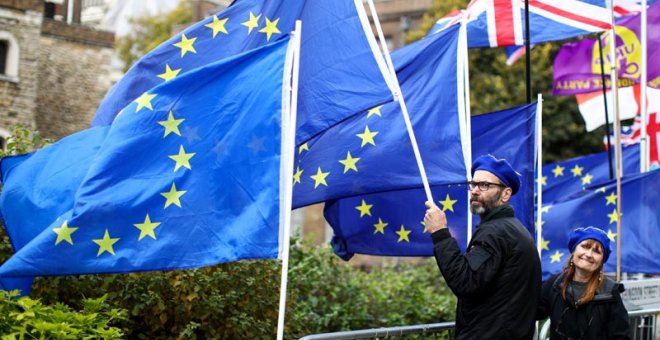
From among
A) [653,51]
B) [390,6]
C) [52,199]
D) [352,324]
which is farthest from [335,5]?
[390,6]

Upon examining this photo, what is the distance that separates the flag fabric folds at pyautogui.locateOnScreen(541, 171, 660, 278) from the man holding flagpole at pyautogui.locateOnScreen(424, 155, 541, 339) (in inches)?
216

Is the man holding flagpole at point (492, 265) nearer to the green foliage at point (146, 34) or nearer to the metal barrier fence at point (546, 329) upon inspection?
the metal barrier fence at point (546, 329)

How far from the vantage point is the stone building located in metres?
36.0

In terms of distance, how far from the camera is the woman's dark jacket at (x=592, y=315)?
6512 mm

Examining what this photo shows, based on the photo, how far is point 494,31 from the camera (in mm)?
11062

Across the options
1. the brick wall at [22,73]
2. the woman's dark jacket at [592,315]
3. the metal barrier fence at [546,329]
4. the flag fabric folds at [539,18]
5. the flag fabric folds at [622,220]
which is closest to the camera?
the woman's dark jacket at [592,315]

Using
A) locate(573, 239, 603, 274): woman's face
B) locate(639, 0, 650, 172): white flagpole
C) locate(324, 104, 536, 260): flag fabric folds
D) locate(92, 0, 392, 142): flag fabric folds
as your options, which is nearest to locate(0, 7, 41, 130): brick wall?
locate(639, 0, 650, 172): white flagpole

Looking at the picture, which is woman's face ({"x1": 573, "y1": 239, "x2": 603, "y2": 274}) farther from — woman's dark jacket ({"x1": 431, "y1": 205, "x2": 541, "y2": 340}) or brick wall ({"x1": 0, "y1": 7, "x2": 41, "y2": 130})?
brick wall ({"x1": 0, "y1": 7, "x2": 41, "y2": 130})

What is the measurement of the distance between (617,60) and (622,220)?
308 centimetres

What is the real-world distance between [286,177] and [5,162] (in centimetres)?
217

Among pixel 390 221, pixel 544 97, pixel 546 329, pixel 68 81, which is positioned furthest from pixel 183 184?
pixel 68 81

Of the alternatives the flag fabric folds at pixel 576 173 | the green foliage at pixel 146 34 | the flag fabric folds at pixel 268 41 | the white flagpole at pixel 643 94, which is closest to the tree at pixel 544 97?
the flag fabric folds at pixel 576 173

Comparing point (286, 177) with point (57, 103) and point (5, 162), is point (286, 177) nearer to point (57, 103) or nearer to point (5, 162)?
point (5, 162)

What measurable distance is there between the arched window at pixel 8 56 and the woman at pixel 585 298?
31.5 meters
